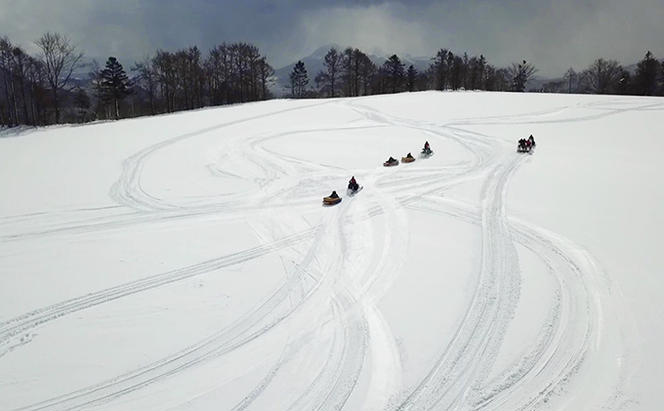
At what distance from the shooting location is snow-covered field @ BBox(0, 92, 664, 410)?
5.98m

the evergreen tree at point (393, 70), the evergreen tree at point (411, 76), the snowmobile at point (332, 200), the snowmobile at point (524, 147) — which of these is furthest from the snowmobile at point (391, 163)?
the evergreen tree at point (411, 76)

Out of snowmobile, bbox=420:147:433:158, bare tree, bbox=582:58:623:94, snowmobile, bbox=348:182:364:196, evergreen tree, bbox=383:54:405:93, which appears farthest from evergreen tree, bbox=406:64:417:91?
snowmobile, bbox=348:182:364:196

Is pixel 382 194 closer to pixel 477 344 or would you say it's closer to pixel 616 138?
pixel 477 344

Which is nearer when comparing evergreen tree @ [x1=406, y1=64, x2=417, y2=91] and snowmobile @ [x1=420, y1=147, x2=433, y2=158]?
snowmobile @ [x1=420, y1=147, x2=433, y2=158]

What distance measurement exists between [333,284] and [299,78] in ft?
215

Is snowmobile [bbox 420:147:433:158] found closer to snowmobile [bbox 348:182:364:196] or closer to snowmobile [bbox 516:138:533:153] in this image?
snowmobile [bbox 516:138:533:153]

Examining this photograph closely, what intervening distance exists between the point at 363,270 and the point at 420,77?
8013cm

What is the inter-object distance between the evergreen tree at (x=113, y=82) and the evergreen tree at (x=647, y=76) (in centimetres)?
8251

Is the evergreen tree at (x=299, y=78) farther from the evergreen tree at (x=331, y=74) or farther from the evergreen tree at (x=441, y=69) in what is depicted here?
the evergreen tree at (x=441, y=69)

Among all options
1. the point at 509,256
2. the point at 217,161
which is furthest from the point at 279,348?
the point at 217,161

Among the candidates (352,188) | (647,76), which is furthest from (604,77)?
(352,188)

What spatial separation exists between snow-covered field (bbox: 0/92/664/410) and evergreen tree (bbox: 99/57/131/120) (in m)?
36.2

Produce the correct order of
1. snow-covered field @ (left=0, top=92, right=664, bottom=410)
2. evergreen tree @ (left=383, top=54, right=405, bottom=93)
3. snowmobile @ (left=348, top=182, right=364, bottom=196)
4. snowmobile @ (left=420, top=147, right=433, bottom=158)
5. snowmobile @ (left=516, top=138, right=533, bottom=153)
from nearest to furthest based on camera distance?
snow-covered field @ (left=0, top=92, right=664, bottom=410) → snowmobile @ (left=348, top=182, right=364, bottom=196) → snowmobile @ (left=420, top=147, right=433, bottom=158) → snowmobile @ (left=516, top=138, right=533, bottom=153) → evergreen tree @ (left=383, top=54, right=405, bottom=93)

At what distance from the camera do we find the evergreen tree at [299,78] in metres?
68.6
